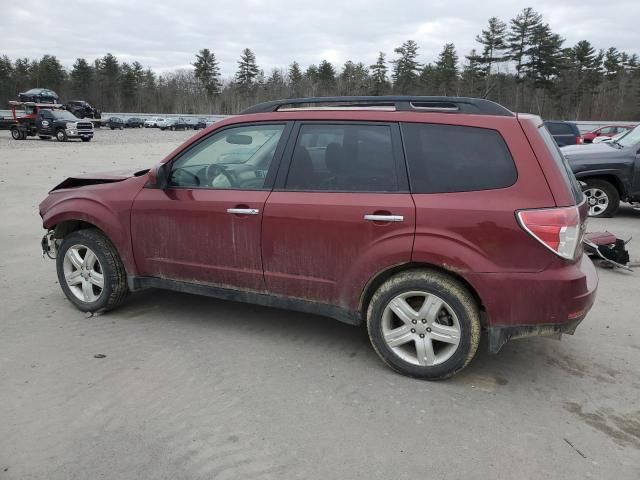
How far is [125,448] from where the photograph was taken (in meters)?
2.77

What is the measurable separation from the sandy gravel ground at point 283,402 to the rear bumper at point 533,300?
18.0 inches

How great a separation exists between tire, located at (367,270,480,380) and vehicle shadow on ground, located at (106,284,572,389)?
0.21m

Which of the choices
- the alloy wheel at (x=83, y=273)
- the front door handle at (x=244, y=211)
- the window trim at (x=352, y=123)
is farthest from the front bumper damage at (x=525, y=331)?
the alloy wheel at (x=83, y=273)

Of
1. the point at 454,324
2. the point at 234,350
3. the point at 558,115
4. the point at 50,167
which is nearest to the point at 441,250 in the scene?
the point at 454,324

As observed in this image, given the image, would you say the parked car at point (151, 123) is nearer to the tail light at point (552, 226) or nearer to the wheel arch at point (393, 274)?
the wheel arch at point (393, 274)

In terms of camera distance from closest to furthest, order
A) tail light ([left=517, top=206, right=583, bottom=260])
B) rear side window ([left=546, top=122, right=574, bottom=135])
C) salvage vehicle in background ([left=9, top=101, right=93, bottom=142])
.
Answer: tail light ([left=517, top=206, right=583, bottom=260]) < rear side window ([left=546, top=122, right=574, bottom=135]) < salvage vehicle in background ([left=9, top=101, right=93, bottom=142])

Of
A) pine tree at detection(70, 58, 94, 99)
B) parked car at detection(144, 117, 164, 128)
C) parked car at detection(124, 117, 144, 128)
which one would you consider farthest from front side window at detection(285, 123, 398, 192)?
pine tree at detection(70, 58, 94, 99)

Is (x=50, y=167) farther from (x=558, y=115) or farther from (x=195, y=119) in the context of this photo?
(x=558, y=115)

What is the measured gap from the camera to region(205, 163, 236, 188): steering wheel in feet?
13.3

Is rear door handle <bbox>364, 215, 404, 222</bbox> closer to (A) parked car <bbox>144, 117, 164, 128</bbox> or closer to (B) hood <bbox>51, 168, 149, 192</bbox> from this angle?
(B) hood <bbox>51, 168, 149, 192</bbox>

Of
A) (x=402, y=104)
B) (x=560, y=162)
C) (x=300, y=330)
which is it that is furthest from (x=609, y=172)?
(x=300, y=330)

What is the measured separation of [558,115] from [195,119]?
44.6 m

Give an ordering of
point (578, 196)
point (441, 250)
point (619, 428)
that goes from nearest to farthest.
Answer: point (619, 428) < point (441, 250) < point (578, 196)

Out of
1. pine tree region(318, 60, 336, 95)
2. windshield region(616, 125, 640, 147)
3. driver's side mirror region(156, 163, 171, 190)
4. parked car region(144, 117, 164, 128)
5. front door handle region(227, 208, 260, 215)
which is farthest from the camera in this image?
pine tree region(318, 60, 336, 95)
